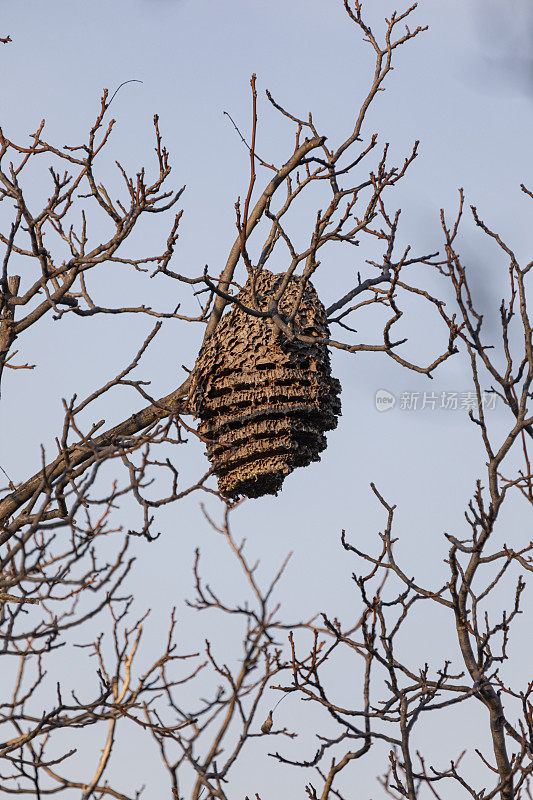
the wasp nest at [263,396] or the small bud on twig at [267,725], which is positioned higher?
the wasp nest at [263,396]

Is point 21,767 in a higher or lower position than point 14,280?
lower

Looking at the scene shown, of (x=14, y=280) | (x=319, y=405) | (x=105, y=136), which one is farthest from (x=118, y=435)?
(x=105, y=136)

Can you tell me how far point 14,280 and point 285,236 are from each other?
1.93 metres

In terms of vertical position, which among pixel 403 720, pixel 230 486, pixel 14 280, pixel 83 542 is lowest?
pixel 403 720

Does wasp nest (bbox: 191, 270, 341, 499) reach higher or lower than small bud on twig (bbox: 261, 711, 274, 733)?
higher

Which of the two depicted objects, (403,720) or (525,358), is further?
(403,720)

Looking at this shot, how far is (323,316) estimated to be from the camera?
4.80m

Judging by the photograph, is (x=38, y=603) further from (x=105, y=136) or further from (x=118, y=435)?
(x=105, y=136)

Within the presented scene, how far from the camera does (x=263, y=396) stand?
446cm

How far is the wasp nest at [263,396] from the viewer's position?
4484mm

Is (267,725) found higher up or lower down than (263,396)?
lower down

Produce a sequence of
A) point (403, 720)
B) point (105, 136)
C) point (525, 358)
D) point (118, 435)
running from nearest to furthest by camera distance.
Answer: point (525, 358) → point (403, 720) → point (118, 435) → point (105, 136)

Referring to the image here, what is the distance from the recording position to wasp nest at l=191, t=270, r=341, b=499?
4484 millimetres

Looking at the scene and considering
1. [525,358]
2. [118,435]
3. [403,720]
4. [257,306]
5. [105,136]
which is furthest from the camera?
[105,136]
